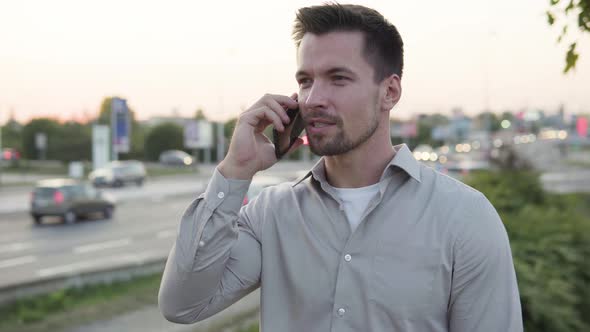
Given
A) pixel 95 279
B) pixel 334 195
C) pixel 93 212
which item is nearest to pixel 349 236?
pixel 334 195

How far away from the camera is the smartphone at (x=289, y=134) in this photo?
225cm

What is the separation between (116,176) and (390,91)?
33.1 m

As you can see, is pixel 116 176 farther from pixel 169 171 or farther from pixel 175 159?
pixel 175 159

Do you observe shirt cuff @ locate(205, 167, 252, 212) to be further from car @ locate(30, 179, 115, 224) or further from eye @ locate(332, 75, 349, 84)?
car @ locate(30, 179, 115, 224)

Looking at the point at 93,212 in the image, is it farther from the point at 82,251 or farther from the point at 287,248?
the point at 287,248

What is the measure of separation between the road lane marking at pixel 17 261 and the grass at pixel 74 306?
4695 millimetres

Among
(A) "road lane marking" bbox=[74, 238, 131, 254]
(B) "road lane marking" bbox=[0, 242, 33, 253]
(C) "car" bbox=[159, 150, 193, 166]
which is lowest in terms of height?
(C) "car" bbox=[159, 150, 193, 166]

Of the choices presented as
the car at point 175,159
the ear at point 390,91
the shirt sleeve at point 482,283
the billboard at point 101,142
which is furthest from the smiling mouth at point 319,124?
the car at point 175,159

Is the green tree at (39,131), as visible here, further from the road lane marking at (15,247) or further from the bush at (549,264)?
the bush at (549,264)

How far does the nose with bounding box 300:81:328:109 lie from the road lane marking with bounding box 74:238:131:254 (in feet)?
44.1

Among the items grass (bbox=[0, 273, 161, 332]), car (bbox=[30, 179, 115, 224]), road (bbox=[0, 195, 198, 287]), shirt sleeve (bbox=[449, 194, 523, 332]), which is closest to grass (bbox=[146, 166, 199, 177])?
road (bbox=[0, 195, 198, 287])

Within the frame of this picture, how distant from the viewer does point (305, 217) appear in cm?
221

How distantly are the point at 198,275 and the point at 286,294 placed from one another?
32 cm

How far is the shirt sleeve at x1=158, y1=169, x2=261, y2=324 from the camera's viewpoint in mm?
2057
